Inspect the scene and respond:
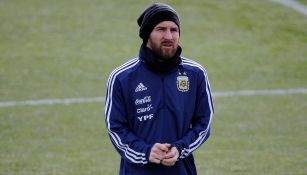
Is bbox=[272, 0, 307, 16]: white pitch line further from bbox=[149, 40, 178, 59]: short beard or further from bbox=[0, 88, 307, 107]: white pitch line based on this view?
bbox=[149, 40, 178, 59]: short beard

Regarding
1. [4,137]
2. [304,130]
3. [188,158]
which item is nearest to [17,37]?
[4,137]

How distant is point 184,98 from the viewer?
5539 mm

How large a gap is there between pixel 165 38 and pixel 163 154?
775mm

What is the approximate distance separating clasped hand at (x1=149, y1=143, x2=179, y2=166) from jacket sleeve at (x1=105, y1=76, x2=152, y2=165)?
141mm

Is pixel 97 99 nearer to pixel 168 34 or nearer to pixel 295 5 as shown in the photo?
pixel 168 34

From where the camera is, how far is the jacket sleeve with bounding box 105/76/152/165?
546cm

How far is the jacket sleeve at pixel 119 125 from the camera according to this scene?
5.46 meters

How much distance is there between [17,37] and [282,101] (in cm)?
718

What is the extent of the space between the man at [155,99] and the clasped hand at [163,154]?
82 mm

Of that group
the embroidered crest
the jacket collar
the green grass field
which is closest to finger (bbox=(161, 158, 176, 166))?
the embroidered crest

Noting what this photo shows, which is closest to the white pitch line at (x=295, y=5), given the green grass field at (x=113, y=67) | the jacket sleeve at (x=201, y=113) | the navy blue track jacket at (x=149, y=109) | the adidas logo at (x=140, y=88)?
the green grass field at (x=113, y=67)

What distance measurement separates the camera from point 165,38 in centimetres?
539

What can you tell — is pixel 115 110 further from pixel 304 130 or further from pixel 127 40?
pixel 127 40

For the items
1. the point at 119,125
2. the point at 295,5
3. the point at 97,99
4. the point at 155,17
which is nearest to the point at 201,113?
the point at 119,125
